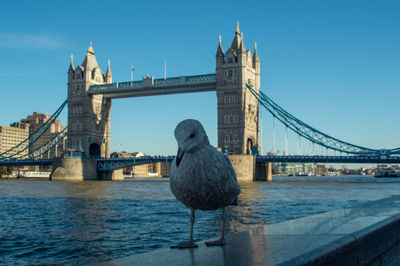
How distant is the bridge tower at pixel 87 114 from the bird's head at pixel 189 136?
64.0m

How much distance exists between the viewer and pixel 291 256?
2.67 m

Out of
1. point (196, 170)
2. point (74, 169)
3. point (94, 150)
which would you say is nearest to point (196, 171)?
point (196, 170)

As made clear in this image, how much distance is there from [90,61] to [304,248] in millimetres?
70779

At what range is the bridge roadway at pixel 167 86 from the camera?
58.5 metres

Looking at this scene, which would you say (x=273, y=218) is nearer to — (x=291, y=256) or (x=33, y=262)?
(x=33, y=262)

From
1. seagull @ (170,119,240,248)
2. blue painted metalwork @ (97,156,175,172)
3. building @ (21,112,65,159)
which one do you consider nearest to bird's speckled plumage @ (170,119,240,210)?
seagull @ (170,119,240,248)

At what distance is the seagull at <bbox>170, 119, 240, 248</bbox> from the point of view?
3439 mm

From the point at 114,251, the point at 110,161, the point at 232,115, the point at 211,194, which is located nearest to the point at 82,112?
the point at 110,161

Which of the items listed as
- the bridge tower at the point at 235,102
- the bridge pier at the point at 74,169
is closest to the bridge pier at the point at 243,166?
the bridge tower at the point at 235,102

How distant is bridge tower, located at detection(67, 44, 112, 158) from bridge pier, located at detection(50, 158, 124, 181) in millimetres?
4597

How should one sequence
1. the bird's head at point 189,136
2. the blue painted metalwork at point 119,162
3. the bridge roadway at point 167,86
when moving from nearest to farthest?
the bird's head at point 189,136 < the bridge roadway at point 167,86 < the blue painted metalwork at point 119,162

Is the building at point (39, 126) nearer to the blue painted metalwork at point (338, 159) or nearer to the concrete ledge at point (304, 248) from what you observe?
the blue painted metalwork at point (338, 159)

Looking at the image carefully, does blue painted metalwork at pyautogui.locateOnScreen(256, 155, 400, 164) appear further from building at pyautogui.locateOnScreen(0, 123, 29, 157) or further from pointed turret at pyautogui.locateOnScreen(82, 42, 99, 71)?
building at pyautogui.locateOnScreen(0, 123, 29, 157)

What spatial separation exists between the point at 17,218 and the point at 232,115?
45.9 metres
